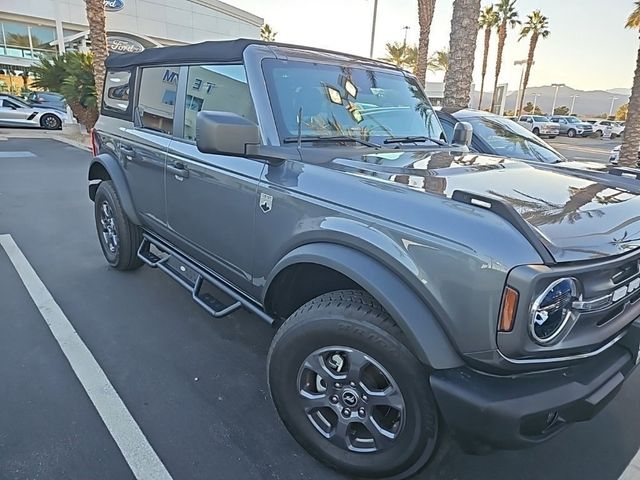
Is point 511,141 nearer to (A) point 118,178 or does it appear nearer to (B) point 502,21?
(A) point 118,178

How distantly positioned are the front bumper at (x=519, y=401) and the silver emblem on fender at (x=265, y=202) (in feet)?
3.86

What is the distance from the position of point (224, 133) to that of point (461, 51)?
762 cm

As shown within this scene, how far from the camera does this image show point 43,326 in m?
3.32

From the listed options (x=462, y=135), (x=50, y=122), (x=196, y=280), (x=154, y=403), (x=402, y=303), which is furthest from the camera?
(x=50, y=122)

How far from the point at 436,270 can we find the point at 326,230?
1.88ft

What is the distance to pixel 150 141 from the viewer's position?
342 cm

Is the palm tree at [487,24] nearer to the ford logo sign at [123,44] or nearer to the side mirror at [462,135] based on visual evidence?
the ford logo sign at [123,44]

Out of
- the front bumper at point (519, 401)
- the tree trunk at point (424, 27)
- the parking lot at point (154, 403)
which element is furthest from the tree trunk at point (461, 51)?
the front bumper at point (519, 401)

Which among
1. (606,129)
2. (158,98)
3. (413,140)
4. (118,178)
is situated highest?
(158,98)

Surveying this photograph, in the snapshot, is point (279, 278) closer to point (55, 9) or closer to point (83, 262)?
point (83, 262)

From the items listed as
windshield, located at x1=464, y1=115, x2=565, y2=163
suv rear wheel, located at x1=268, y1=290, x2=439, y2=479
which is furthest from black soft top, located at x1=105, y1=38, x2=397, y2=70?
windshield, located at x1=464, y1=115, x2=565, y2=163

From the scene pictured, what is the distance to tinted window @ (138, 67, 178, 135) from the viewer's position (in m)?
3.27

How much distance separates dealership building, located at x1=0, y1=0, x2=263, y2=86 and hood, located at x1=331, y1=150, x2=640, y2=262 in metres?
25.9

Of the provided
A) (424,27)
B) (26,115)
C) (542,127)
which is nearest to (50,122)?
(26,115)
